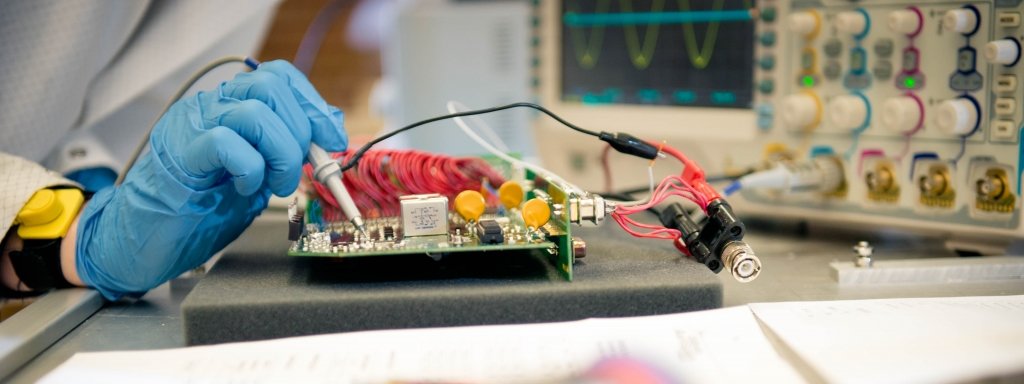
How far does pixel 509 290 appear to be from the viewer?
0.80 metres

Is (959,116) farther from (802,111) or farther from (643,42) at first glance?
(643,42)

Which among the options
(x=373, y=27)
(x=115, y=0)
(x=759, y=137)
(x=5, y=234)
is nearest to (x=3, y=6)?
(x=115, y=0)

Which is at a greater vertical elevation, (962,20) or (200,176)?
(962,20)

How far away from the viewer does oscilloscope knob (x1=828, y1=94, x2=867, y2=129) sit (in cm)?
119

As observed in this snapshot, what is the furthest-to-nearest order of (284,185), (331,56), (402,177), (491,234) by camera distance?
(331,56) → (402,177) → (284,185) → (491,234)

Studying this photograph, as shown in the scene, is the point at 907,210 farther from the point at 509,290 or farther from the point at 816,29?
the point at 509,290

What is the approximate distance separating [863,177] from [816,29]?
0.69 feet

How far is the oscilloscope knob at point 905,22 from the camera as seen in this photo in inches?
44.3

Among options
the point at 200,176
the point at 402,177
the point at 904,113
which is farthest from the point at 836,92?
the point at 200,176

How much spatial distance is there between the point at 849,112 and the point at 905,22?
0.13m

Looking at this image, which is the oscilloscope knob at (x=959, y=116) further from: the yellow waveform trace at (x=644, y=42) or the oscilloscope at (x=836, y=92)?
the yellow waveform trace at (x=644, y=42)

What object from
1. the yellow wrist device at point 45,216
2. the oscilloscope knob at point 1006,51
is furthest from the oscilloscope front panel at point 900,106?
the yellow wrist device at point 45,216

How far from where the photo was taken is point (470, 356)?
724mm

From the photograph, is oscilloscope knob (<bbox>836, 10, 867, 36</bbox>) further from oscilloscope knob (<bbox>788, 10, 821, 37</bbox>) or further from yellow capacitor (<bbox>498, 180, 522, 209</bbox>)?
yellow capacitor (<bbox>498, 180, 522, 209</bbox>)
